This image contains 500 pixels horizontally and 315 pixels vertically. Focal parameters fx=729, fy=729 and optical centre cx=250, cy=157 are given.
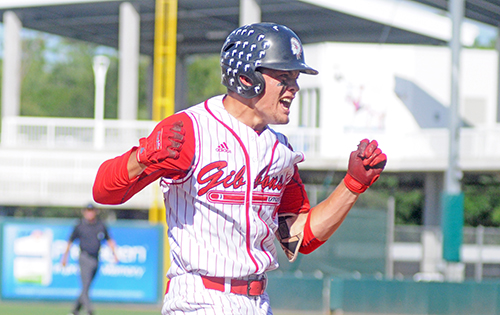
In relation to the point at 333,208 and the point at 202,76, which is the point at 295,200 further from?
the point at 202,76

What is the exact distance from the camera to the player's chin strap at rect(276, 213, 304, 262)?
336 cm

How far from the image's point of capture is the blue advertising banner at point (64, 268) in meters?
14.6

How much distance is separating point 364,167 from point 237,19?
2420cm

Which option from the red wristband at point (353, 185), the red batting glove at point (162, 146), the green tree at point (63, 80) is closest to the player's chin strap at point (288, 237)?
the red wristband at point (353, 185)

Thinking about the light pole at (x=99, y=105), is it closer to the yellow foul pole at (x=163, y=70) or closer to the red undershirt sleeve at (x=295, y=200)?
the yellow foul pole at (x=163, y=70)

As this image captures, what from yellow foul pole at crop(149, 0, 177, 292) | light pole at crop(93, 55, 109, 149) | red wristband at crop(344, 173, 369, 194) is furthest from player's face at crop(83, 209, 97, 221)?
light pole at crop(93, 55, 109, 149)

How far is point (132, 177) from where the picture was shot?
2783mm

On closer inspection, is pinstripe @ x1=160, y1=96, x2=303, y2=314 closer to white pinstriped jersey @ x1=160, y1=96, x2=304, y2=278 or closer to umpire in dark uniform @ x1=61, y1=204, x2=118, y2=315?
white pinstriped jersey @ x1=160, y1=96, x2=304, y2=278

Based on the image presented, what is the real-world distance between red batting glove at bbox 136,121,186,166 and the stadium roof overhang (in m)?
19.7

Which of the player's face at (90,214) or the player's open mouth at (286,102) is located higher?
the player's open mouth at (286,102)

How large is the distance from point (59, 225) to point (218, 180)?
40.9 ft

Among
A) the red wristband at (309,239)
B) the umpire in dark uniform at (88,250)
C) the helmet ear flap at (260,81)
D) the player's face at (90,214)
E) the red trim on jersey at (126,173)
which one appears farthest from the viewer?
the player's face at (90,214)

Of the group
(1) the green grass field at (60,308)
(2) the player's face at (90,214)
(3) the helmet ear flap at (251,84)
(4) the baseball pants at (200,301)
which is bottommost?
(1) the green grass field at (60,308)

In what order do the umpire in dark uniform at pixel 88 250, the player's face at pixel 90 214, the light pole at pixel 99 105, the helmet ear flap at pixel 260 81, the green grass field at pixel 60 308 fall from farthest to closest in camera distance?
the light pole at pixel 99 105 → the green grass field at pixel 60 308 → the player's face at pixel 90 214 → the umpire in dark uniform at pixel 88 250 → the helmet ear flap at pixel 260 81
